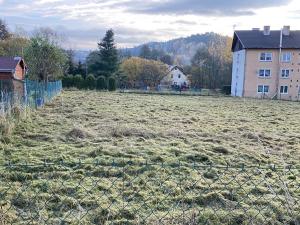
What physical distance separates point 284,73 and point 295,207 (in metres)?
35.9

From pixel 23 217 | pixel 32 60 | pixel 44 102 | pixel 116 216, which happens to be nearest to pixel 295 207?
pixel 116 216

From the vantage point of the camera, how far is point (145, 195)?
15.7 ft

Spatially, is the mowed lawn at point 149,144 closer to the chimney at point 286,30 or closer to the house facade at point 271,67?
the house facade at point 271,67

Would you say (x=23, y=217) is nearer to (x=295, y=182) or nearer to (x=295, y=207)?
(x=295, y=207)

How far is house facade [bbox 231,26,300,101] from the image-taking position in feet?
123

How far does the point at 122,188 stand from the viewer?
200 inches

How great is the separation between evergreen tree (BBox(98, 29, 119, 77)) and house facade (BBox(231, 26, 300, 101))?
1679 centimetres

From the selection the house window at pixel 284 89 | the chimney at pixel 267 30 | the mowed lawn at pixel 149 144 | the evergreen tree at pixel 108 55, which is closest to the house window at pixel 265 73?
the house window at pixel 284 89

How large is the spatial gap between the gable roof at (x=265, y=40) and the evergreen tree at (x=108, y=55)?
52.5 feet

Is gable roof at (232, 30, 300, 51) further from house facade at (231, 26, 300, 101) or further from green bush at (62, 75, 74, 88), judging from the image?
green bush at (62, 75, 74, 88)

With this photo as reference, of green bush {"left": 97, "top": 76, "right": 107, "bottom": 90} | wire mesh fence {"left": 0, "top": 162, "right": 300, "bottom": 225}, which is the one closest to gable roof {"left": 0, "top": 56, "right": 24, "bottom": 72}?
green bush {"left": 97, "top": 76, "right": 107, "bottom": 90}

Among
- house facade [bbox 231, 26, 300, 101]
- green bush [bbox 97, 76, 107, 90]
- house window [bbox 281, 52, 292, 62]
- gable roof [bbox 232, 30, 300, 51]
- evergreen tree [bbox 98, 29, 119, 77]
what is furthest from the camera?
evergreen tree [bbox 98, 29, 119, 77]

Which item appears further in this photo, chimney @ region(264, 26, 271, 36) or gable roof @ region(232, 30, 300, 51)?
chimney @ region(264, 26, 271, 36)

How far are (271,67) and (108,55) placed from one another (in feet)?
68.0
